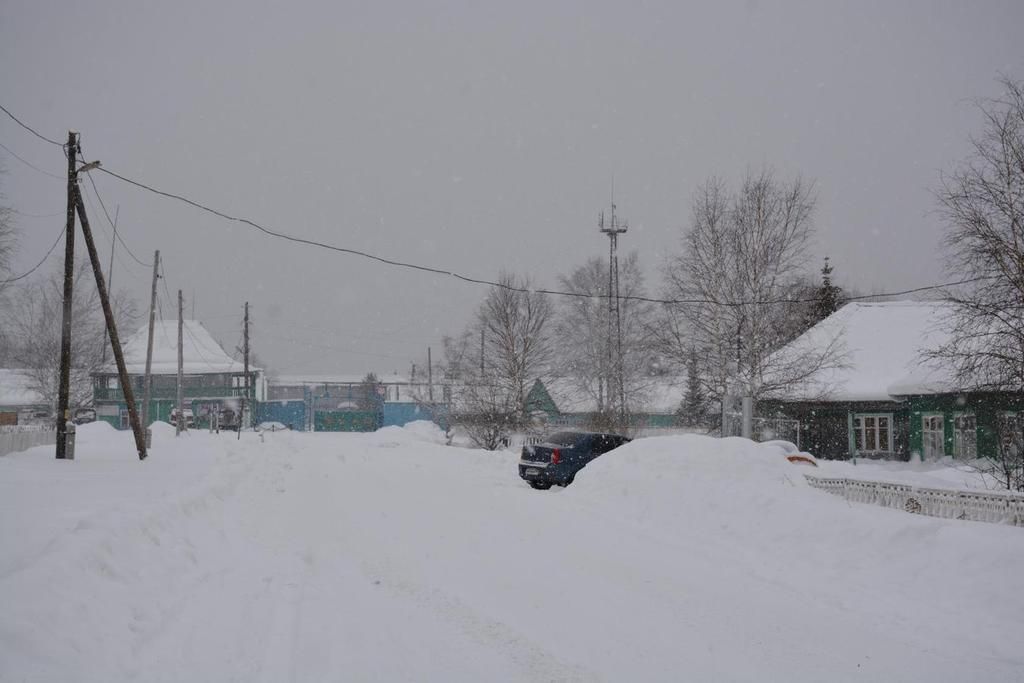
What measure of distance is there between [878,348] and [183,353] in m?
51.4

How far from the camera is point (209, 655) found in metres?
5.15

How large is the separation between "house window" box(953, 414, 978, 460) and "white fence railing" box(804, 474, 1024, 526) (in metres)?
14.1

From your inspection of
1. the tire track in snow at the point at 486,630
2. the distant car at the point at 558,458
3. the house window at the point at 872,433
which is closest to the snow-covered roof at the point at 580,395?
the house window at the point at 872,433

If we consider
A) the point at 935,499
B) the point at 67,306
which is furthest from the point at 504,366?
the point at 935,499

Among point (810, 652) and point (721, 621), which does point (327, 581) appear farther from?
point (810, 652)

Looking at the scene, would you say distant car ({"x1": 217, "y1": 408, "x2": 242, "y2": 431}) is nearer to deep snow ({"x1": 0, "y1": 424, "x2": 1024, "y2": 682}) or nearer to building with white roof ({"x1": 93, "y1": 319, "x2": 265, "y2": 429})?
building with white roof ({"x1": 93, "y1": 319, "x2": 265, "y2": 429})

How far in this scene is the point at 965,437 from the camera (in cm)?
2397

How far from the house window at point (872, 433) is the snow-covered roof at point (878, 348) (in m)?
1.51

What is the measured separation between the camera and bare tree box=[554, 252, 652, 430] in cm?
3934

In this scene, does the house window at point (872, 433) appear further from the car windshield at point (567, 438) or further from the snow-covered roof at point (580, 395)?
the car windshield at point (567, 438)

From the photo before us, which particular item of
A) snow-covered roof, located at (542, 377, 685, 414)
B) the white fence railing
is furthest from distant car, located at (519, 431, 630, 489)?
snow-covered roof, located at (542, 377, 685, 414)

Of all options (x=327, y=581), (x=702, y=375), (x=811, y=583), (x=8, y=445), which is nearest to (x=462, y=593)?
(x=327, y=581)

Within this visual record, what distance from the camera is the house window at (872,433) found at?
27094 millimetres

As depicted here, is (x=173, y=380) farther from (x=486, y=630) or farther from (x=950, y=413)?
(x=486, y=630)
